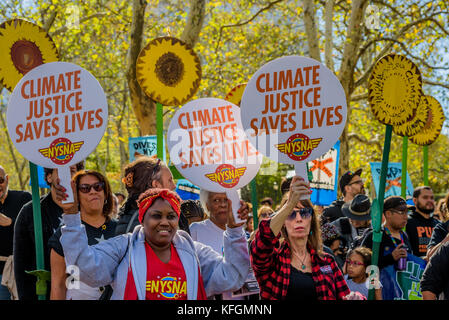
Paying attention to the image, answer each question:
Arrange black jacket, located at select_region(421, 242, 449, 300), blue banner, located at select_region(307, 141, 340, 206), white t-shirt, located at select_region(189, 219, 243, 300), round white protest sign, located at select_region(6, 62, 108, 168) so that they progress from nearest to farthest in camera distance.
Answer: round white protest sign, located at select_region(6, 62, 108, 168) < black jacket, located at select_region(421, 242, 449, 300) < white t-shirt, located at select_region(189, 219, 243, 300) < blue banner, located at select_region(307, 141, 340, 206)

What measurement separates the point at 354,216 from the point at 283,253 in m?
2.65

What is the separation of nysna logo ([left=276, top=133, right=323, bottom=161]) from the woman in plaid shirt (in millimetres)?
183

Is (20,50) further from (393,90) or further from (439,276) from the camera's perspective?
(439,276)

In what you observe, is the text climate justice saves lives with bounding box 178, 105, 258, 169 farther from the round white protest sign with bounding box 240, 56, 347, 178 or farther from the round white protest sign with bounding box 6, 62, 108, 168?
the round white protest sign with bounding box 6, 62, 108, 168

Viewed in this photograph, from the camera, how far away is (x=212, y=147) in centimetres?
404

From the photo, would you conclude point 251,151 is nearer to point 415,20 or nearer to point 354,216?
point 354,216

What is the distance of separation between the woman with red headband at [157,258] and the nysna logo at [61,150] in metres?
0.20

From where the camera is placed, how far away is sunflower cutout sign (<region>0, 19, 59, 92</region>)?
405cm

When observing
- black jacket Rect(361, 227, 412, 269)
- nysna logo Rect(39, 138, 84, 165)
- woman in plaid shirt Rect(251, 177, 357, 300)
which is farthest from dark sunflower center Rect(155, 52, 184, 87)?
black jacket Rect(361, 227, 412, 269)

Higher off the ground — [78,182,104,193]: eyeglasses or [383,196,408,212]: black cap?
[78,182,104,193]: eyeglasses

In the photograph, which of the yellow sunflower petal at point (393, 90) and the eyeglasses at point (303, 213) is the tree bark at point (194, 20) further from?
the eyeglasses at point (303, 213)

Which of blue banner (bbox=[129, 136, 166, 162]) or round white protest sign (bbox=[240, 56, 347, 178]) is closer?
round white protest sign (bbox=[240, 56, 347, 178])

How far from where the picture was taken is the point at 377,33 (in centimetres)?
1302

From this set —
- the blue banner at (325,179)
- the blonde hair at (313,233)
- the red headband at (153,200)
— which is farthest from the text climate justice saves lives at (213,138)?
the blue banner at (325,179)
